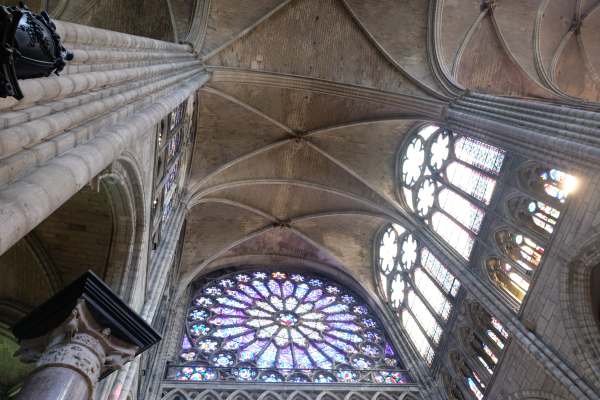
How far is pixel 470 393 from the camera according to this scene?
9023 mm

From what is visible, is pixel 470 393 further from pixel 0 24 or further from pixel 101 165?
pixel 0 24

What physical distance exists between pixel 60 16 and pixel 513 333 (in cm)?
1015

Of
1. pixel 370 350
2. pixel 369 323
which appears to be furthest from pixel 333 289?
pixel 370 350

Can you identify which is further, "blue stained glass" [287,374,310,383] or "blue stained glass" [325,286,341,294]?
"blue stained glass" [325,286,341,294]

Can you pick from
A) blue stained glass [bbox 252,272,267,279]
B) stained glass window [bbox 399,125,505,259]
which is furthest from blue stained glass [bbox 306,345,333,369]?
stained glass window [bbox 399,125,505,259]

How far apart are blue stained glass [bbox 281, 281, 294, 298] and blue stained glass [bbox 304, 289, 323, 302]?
507 mm

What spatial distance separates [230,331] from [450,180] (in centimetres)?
661

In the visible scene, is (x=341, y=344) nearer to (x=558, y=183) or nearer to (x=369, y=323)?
(x=369, y=323)

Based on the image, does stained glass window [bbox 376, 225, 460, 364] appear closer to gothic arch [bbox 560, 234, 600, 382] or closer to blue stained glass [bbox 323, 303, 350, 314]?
blue stained glass [bbox 323, 303, 350, 314]

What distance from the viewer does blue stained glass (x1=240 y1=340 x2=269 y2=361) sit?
11.2 m

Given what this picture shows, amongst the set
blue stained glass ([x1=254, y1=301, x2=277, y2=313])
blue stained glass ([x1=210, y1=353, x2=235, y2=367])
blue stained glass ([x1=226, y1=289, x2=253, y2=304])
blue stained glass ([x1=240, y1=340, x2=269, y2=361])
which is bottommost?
blue stained glass ([x1=210, y1=353, x2=235, y2=367])

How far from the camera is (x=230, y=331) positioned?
40.2 feet

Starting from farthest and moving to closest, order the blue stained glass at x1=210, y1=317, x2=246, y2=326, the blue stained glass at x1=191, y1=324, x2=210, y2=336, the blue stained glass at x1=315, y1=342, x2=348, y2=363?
the blue stained glass at x1=210, y1=317, x2=246, y2=326
the blue stained glass at x1=191, y1=324, x2=210, y2=336
the blue stained glass at x1=315, y1=342, x2=348, y2=363

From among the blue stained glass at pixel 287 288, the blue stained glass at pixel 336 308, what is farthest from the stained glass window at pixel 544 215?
the blue stained glass at pixel 287 288
